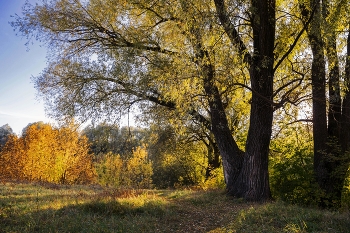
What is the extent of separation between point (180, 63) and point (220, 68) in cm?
135

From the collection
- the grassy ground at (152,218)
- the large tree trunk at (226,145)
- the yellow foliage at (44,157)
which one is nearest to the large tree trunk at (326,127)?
the large tree trunk at (226,145)

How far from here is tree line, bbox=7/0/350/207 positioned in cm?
966

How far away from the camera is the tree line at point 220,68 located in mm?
9656

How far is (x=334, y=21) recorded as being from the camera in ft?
30.5

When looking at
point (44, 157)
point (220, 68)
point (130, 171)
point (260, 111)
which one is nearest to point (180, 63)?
point (220, 68)

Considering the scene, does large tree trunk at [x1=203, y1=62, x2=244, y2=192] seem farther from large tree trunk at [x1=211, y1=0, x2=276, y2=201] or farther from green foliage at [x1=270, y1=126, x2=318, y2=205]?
green foliage at [x1=270, y1=126, x2=318, y2=205]

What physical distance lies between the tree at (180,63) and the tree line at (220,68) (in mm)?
38

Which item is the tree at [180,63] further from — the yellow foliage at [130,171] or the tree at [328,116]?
the yellow foliage at [130,171]

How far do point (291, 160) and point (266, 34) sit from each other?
453 centimetres

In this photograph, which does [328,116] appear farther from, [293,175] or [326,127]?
[293,175]

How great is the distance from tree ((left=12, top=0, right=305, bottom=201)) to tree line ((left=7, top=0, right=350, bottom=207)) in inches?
1.5

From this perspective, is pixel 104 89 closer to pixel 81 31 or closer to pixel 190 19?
pixel 81 31

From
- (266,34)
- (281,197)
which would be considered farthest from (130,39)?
(281,197)

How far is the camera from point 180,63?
9922 mm
